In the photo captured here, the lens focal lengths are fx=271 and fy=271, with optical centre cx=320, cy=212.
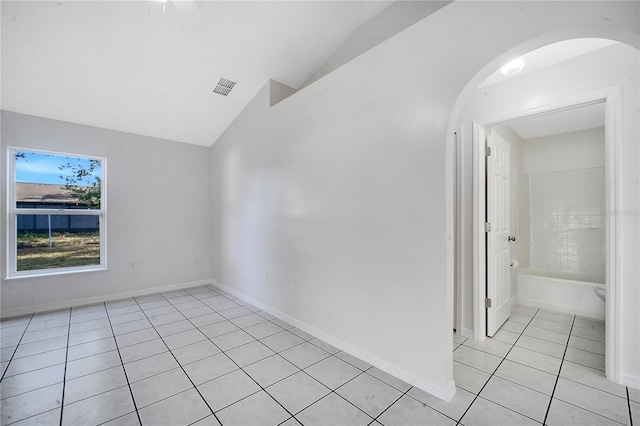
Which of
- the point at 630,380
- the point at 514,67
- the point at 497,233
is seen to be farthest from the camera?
the point at 497,233

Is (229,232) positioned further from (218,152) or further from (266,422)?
(266,422)

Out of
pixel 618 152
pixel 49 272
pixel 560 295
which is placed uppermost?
pixel 618 152

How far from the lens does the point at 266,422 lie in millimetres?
1586

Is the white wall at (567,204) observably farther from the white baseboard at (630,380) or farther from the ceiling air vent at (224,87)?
the ceiling air vent at (224,87)

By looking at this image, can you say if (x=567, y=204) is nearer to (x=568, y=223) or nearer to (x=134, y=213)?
(x=568, y=223)

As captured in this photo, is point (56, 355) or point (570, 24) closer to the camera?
point (570, 24)

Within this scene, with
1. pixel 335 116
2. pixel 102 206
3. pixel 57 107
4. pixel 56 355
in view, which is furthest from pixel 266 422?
pixel 57 107

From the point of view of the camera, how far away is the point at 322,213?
8.66 ft

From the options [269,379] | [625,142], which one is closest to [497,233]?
[625,142]

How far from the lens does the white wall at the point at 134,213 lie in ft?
11.1

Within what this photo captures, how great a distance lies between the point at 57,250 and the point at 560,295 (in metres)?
6.61

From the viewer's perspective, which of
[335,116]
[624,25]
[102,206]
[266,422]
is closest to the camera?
[624,25]

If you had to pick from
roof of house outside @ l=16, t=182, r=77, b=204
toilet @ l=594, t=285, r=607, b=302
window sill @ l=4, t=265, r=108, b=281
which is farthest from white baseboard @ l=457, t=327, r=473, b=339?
roof of house outside @ l=16, t=182, r=77, b=204

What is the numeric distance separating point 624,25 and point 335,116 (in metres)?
1.78
